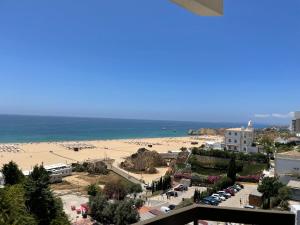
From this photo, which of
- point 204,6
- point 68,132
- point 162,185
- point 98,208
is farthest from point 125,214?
point 68,132

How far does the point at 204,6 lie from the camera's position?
1.38m

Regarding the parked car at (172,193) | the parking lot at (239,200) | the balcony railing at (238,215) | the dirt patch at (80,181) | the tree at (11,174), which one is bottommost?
the dirt patch at (80,181)

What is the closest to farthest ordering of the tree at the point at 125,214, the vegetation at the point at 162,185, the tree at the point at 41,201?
the tree at the point at 41,201, the tree at the point at 125,214, the vegetation at the point at 162,185

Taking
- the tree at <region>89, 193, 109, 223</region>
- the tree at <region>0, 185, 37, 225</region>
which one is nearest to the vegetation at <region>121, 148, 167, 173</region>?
the tree at <region>89, 193, 109, 223</region>

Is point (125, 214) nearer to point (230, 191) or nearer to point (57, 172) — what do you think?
point (230, 191)

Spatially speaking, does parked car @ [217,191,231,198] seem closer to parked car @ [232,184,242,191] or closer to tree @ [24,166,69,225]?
parked car @ [232,184,242,191]

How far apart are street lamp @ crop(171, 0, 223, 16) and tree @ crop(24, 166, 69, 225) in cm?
1077

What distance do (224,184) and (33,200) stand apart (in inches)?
473

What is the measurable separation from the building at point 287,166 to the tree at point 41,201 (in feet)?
43.9

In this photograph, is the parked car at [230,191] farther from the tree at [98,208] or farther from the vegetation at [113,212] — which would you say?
the tree at [98,208]

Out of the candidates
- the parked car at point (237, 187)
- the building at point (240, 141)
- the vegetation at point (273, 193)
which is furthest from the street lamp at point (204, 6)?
the building at point (240, 141)

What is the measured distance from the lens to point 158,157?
32406mm

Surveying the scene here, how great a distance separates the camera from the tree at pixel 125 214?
12.8m

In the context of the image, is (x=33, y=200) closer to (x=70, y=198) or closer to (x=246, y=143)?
(x=70, y=198)
